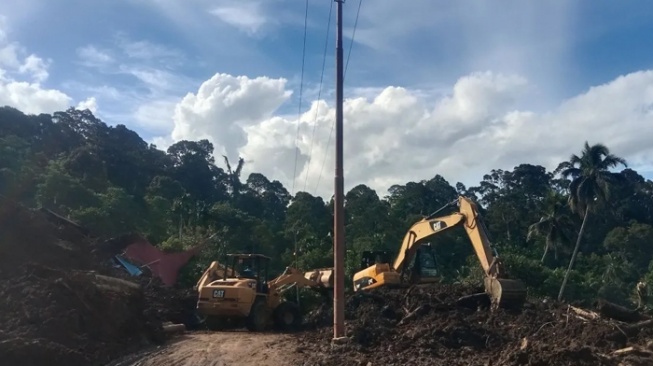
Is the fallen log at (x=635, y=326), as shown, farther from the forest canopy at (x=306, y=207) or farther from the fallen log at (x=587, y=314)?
the forest canopy at (x=306, y=207)

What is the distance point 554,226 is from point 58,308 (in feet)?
161

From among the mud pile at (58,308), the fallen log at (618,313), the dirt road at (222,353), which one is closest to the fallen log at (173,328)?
the mud pile at (58,308)

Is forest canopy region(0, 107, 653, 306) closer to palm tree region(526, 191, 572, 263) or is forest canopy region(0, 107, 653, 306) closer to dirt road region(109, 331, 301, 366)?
palm tree region(526, 191, 572, 263)

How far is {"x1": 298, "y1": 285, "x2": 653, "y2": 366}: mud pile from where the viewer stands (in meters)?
→ 11.7

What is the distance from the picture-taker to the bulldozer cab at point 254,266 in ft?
73.7

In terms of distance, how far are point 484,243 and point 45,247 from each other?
40.8ft

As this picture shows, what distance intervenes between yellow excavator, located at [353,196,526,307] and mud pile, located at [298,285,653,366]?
1.88 feet

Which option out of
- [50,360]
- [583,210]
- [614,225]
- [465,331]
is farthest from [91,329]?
[614,225]

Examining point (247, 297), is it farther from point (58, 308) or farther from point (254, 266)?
point (58, 308)

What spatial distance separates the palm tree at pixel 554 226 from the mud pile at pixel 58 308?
43.9 m

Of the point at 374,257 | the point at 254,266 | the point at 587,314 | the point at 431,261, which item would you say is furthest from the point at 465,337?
the point at 374,257

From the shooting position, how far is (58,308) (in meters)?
15.4

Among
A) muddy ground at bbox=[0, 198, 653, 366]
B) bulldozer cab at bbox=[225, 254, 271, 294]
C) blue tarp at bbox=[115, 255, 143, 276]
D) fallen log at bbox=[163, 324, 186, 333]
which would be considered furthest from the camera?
blue tarp at bbox=[115, 255, 143, 276]

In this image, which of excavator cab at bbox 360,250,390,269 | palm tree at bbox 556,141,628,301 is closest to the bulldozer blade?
excavator cab at bbox 360,250,390,269
